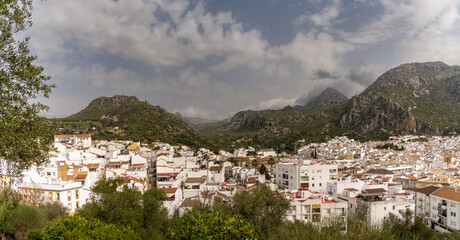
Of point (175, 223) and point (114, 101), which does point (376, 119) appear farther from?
point (175, 223)

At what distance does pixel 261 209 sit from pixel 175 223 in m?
7.77

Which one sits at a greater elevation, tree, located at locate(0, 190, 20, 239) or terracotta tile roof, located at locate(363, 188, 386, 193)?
tree, located at locate(0, 190, 20, 239)

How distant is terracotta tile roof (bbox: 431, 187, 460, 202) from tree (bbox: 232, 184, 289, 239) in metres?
27.4

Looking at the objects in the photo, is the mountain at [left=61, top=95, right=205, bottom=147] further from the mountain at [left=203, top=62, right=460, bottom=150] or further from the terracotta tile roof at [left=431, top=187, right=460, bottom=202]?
the terracotta tile roof at [left=431, top=187, right=460, bottom=202]

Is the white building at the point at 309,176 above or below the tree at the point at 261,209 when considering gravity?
below

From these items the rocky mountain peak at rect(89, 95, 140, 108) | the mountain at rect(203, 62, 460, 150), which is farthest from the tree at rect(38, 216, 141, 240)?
the rocky mountain peak at rect(89, 95, 140, 108)

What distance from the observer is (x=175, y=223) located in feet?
35.6

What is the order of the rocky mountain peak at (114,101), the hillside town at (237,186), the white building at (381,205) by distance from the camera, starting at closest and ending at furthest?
the hillside town at (237,186) < the white building at (381,205) < the rocky mountain peak at (114,101)

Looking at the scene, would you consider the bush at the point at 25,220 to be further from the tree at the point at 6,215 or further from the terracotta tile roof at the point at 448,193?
the terracotta tile roof at the point at 448,193

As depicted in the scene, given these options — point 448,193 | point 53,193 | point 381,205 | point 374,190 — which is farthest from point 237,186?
point 448,193

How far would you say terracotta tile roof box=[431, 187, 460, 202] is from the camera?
3292 centimetres

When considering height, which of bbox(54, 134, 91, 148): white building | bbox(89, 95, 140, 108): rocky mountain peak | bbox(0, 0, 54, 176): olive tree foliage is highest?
bbox(89, 95, 140, 108): rocky mountain peak

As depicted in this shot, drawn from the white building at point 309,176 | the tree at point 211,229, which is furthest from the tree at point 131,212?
the white building at point 309,176

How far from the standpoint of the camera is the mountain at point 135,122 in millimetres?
79125
